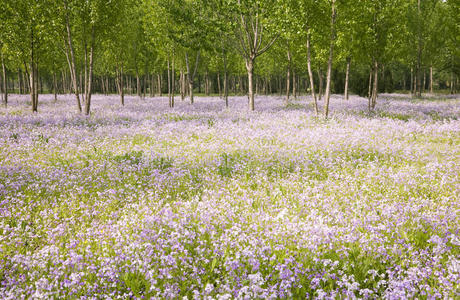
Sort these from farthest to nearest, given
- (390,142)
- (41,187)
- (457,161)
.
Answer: (390,142) → (457,161) → (41,187)

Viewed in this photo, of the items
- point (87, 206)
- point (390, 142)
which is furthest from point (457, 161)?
point (87, 206)

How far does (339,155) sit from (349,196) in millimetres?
3634

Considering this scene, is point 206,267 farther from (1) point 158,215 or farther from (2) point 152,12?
(2) point 152,12

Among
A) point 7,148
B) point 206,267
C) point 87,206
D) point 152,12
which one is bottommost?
point 206,267

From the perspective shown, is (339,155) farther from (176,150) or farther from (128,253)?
(128,253)

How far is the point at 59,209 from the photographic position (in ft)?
22.5

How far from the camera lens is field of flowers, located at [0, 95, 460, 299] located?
14.1ft

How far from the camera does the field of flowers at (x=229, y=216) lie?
4285mm

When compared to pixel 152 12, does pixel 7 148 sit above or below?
below

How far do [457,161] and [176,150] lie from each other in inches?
370

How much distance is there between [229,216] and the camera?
6.09 meters

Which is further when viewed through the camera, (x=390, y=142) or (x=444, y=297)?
(x=390, y=142)

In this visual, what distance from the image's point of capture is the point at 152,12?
89.0 feet

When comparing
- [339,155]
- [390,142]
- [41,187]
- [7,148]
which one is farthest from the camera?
[390,142]
